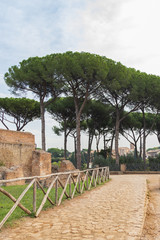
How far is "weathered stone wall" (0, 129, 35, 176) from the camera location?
14.6 meters

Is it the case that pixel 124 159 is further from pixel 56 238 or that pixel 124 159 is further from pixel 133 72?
pixel 56 238

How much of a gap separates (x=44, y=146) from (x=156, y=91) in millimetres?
11426

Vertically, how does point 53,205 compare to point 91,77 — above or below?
below

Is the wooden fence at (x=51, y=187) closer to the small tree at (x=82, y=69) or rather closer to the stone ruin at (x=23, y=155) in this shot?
the stone ruin at (x=23, y=155)

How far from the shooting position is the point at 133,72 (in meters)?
23.5

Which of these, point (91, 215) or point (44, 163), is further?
point (44, 163)

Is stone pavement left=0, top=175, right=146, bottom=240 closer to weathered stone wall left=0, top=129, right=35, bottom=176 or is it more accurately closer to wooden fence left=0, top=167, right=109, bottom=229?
wooden fence left=0, top=167, right=109, bottom=229

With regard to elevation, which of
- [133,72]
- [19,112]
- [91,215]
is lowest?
[91,215]

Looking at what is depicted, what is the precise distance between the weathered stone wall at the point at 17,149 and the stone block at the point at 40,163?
86cm

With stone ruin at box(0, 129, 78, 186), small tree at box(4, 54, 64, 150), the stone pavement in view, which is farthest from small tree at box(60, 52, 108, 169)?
the stone pavement

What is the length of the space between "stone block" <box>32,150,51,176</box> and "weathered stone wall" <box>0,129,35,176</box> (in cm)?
86

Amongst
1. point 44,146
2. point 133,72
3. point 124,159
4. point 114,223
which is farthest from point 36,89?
point 114,223

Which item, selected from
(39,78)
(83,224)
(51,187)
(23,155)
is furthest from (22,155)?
(83,224)

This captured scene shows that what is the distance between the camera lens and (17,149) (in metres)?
15.5
